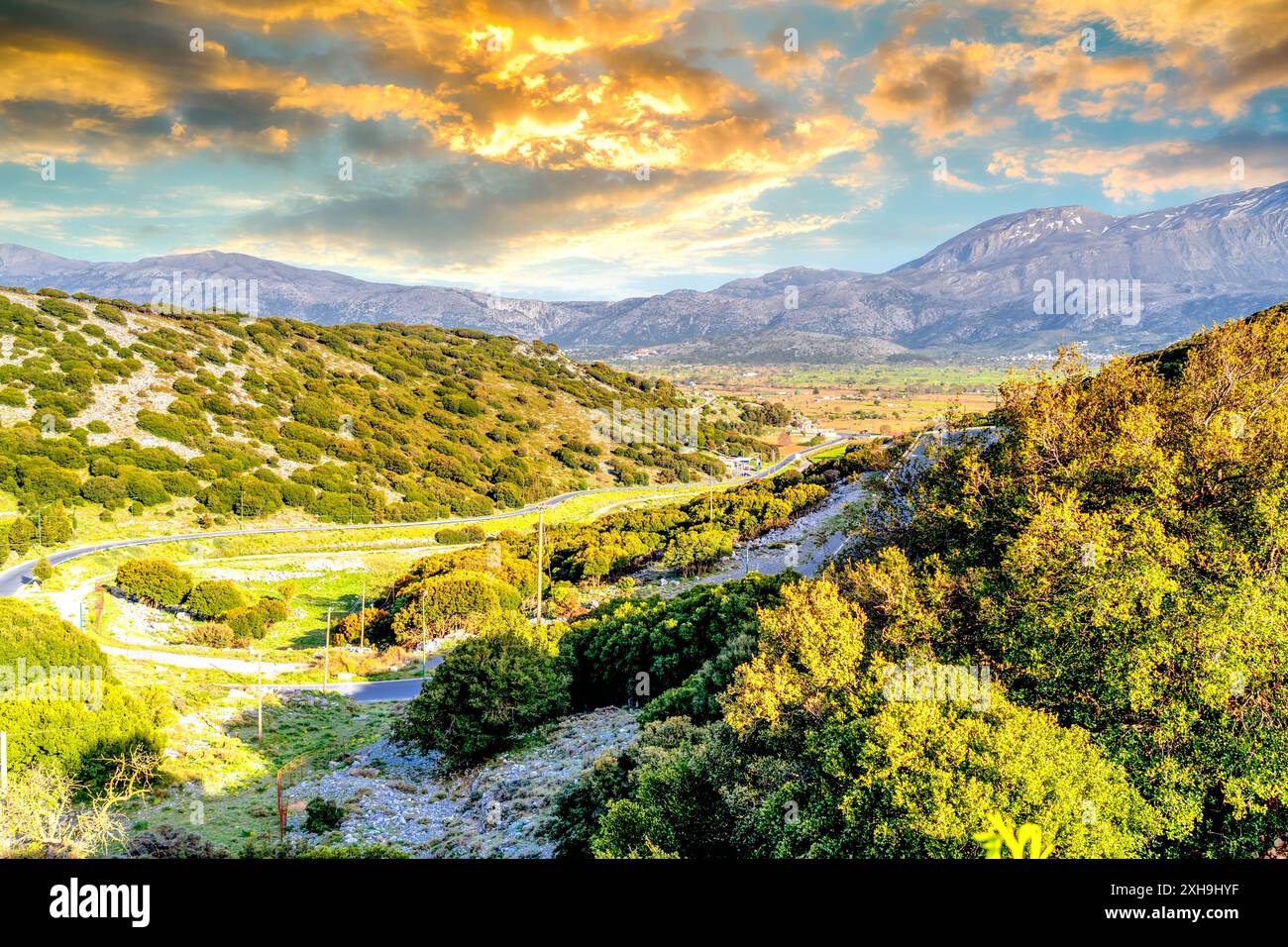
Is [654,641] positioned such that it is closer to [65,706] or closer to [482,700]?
[482,700]

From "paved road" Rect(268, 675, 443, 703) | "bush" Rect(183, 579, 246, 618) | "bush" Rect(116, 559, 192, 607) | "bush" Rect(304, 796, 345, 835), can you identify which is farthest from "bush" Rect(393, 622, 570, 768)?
"bush" Rect(116, 559, 192, 607)

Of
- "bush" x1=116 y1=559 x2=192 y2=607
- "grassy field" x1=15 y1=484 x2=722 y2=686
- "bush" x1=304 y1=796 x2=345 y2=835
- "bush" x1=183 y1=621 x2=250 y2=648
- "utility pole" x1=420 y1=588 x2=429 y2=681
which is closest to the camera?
"bush" x1=304 y1=796 x2=345 y2=835

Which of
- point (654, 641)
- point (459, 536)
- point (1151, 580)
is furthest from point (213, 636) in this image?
point (1151, 580)

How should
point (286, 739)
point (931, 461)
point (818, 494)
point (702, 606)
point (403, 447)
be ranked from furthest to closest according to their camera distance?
point (403, 447) < point (818, 494) < point (702, 606) < point (286, 739) < point (931, 461)

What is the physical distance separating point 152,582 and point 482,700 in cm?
2774

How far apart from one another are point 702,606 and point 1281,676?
2159cm

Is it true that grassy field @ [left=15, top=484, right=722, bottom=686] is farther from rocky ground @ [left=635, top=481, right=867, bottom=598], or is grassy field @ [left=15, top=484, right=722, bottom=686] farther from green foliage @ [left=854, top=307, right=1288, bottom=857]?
green foliage @ [left=854, top=307, right=1288, bottom=857]

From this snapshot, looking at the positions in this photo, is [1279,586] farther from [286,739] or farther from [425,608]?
[425,608]

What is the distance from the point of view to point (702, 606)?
32125 millimetres

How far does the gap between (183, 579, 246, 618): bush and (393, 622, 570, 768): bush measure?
1983cm

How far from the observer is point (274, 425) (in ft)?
259

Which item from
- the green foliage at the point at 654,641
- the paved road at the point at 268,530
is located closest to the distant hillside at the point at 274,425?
the paved road at the point at 268,530

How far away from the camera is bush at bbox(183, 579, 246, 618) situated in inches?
1665

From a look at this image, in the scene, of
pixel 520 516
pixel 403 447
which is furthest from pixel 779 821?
pixel 403 447
